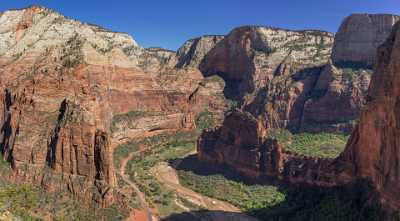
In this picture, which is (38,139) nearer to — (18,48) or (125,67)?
(18,48)

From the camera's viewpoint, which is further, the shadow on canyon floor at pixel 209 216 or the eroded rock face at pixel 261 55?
the eroded rock face at pixel 261 55

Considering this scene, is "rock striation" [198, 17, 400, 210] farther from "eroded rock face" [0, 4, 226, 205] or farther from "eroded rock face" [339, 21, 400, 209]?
"eroded rock face" [0, 4, 226, 205]

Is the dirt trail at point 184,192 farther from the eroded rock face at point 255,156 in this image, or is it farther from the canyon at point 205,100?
the canyon at point 205,100

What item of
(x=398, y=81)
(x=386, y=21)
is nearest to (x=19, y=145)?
(x=398, y=81)

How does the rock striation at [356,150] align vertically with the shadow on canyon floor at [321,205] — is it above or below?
above

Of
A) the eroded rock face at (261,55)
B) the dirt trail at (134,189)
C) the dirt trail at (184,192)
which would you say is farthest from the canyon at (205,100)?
the dirt trail at (184,192)

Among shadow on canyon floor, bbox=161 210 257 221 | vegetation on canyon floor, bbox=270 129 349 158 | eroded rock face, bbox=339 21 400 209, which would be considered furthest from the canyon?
shadow on canyon floor, bbox=161 210 257 221

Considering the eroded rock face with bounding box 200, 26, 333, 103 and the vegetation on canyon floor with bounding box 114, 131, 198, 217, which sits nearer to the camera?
the vegetation on canyon floor with bounding box 114, 131, 198, 217
